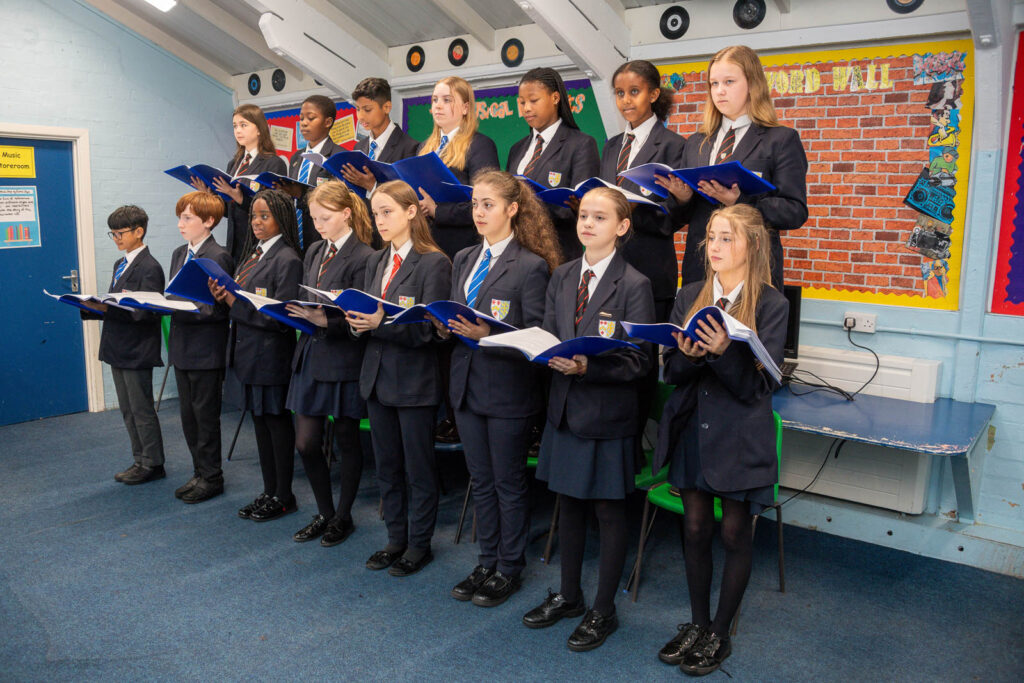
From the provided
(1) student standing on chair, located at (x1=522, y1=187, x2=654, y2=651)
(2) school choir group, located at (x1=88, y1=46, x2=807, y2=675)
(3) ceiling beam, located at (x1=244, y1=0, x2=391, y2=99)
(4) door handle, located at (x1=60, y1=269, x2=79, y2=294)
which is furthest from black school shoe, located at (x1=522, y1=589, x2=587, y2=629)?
(4) door handle, located at (x1=60, y1=269, x2=79, y2=294)

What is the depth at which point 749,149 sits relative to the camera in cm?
274

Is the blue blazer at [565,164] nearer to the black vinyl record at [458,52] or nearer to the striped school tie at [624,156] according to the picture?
the striped school tie at [624,156]

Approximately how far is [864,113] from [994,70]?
0.56 metres

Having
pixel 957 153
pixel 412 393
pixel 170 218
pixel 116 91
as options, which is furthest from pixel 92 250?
pixel 957 153

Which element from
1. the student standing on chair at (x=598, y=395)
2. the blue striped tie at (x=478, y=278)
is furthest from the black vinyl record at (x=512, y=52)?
the student standing on chair at (x=598, y=395)

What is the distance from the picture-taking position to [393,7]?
16.0 feet

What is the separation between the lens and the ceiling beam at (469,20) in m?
4.54

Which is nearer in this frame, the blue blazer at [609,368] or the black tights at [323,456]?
the blue blazer at [609,368]

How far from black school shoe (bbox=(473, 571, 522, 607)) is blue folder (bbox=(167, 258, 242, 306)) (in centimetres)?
155

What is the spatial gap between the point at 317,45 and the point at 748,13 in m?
2.61

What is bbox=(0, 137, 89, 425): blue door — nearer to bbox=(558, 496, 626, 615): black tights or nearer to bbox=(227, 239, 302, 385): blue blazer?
bbox=(227, 239, 302, 385): blue blazer

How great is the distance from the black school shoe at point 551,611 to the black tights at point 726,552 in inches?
17.5

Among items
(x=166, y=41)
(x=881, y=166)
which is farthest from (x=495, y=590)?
(x=166, y=41)

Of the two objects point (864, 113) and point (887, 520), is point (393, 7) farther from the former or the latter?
point (887, 520)
